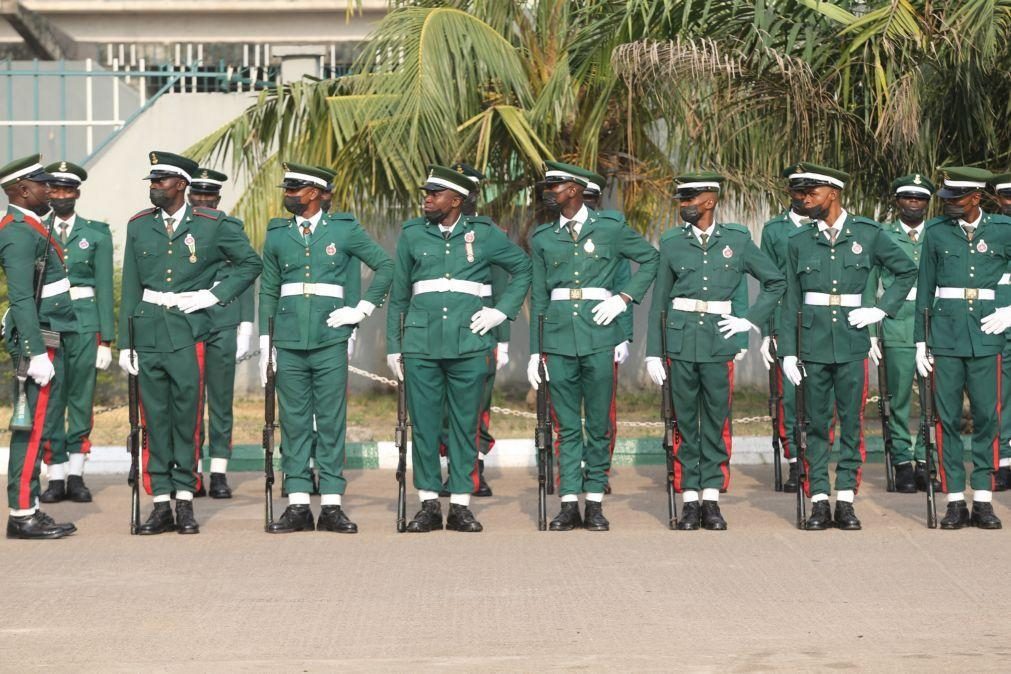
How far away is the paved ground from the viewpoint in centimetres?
655

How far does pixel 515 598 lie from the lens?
7.56 m

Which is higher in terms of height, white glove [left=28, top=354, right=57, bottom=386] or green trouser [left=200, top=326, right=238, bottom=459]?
white glove [left=28, top=354, right=57, bottom=386]

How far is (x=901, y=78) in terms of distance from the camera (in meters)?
12.6

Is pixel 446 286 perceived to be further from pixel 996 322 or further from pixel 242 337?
pixel 996 322

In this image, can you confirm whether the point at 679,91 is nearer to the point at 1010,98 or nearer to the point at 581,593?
the point at 1010,98

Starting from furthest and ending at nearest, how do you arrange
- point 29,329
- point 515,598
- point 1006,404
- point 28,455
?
point 1006,404, point 28,455, point 29,329, point 515,598

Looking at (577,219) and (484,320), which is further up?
(577,219)

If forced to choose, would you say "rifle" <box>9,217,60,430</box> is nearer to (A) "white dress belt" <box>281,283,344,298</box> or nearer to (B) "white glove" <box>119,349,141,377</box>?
(B) "white glove" <box>119,349,141,377</box>

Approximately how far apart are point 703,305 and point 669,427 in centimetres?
67

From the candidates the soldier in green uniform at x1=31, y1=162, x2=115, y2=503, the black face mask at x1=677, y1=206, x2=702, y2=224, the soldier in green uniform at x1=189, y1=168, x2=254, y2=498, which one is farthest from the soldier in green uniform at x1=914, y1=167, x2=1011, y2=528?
the soldier in green uniform at x1=31, y1=162, x2=115, y2=503

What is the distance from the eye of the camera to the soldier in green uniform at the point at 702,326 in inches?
369

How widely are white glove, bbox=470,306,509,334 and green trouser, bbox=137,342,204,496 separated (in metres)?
1.47

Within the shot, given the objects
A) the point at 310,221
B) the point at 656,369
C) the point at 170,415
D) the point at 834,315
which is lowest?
the point at 170,415

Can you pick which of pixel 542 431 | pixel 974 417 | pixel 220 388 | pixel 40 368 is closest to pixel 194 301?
pixel 40 368
